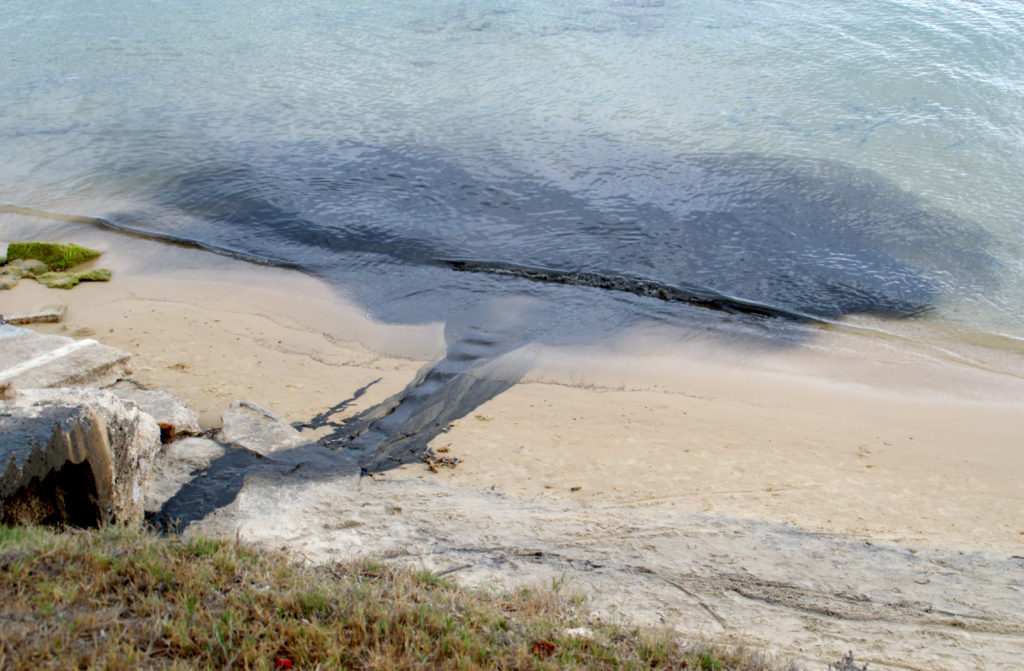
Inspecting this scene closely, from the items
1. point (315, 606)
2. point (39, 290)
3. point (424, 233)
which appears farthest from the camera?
point (424, 233)

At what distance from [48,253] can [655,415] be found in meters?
7.52

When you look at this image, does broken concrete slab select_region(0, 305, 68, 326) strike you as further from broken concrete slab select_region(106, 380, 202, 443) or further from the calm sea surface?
the calm sea surface

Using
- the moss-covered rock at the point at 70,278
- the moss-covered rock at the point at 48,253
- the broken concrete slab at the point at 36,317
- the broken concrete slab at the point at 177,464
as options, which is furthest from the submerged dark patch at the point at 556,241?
the broken concrete slab at the point at 36,317

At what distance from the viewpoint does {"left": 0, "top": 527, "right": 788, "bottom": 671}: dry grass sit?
9.15ft

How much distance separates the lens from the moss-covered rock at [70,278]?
8344 millimetres

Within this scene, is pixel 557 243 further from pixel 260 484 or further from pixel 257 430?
pixel 260 484

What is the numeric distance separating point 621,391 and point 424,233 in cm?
451

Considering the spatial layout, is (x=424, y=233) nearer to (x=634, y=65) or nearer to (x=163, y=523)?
(x=163, y=523)

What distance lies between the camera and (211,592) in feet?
10.2

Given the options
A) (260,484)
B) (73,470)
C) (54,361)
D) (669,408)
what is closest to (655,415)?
(669,408)

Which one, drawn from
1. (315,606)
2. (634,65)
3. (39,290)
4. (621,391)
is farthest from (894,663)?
(634,65)

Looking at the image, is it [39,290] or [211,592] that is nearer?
[211,592]

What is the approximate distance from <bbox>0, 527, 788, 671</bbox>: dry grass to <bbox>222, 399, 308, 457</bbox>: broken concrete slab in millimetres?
1592

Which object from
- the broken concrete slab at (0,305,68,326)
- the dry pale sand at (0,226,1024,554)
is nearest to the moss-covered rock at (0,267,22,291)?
the dry pale sand at (0,226,1024,554)
